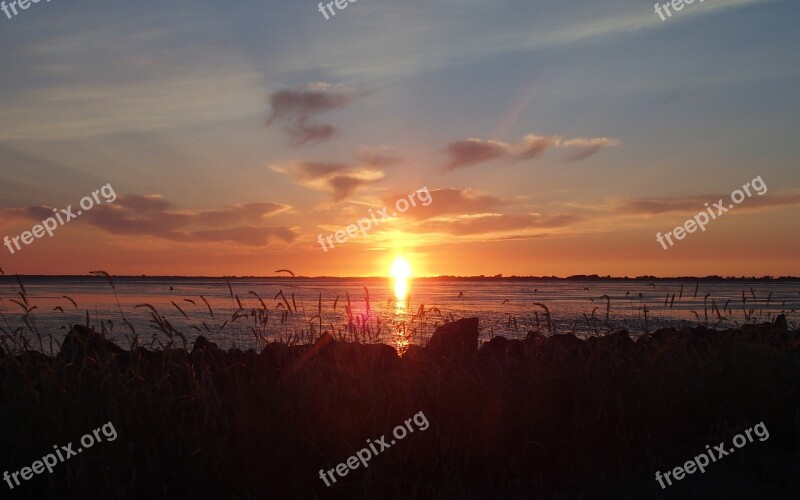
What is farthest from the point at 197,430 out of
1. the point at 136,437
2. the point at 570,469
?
the point at 570,469

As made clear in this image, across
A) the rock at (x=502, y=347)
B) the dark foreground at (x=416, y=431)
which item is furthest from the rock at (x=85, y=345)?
the rock at (x=502, y=347)

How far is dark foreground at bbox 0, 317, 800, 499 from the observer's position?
15.6 feet

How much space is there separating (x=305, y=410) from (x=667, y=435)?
338 centimetres

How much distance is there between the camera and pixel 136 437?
5.02 meters

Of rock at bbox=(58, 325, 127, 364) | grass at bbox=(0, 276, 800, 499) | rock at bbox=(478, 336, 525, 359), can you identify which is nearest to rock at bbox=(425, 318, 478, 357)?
rock at bbox=(478, 336, 525, 359)

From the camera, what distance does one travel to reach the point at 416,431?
550 cm

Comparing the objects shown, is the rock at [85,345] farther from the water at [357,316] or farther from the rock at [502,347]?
the rock at [502,347]

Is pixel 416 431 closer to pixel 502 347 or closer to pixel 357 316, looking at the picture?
pixel 357 316

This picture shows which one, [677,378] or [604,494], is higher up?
[677,378]

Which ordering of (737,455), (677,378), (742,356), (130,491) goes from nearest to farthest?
(130,491) < (737,455) < (677,378) < (742,356)

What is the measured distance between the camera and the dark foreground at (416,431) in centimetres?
476

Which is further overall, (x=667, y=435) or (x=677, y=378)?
(x=677, y=378)

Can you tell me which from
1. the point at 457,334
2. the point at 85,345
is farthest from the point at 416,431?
the point at 457,334

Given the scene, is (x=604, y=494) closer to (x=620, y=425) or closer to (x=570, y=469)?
(x=570, y=469)
